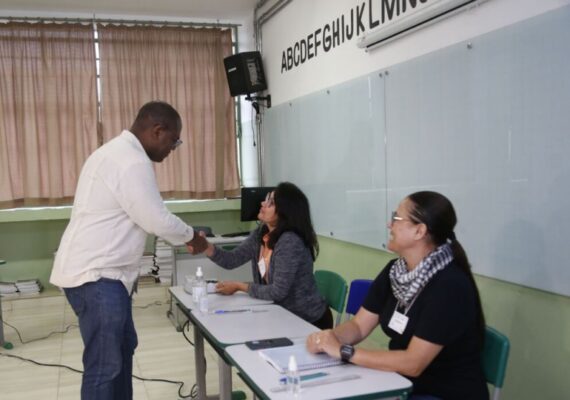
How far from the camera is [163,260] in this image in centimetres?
592

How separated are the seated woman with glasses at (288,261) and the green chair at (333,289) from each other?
58mm

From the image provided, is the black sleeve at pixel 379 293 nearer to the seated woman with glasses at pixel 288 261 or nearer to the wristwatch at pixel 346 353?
the wristwatch at pixel 346 353

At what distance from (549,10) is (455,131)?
728 millimetres

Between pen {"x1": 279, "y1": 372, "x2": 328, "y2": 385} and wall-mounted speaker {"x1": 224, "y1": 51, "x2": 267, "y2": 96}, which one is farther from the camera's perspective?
wall-mounted speaker {"x1": 224, "y1": 51, "x2": 267, "y2": 96}

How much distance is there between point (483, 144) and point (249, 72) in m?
3.56

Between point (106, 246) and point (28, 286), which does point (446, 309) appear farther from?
point (28, 286)

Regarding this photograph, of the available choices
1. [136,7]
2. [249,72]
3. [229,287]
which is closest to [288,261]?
[229,287]

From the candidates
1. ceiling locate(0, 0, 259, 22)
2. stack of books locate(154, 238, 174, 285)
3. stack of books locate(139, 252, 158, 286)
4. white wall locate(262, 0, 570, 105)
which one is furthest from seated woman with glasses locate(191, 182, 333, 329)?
ceiling locate(0, 0, 259, 22)

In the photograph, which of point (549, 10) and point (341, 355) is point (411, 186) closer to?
point (549, 10)

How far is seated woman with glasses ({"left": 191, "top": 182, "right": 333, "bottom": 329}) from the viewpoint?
8.38 ft

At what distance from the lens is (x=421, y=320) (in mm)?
1636

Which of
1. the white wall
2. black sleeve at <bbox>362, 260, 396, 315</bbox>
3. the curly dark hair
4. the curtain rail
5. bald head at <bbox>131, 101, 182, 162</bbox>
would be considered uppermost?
the curtain rail

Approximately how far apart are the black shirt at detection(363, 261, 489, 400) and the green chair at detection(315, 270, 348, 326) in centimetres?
83

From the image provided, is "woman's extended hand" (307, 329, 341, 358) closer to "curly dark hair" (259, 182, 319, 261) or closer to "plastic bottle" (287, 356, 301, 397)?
"plastic bottle" (287, 356, 301, 397)
